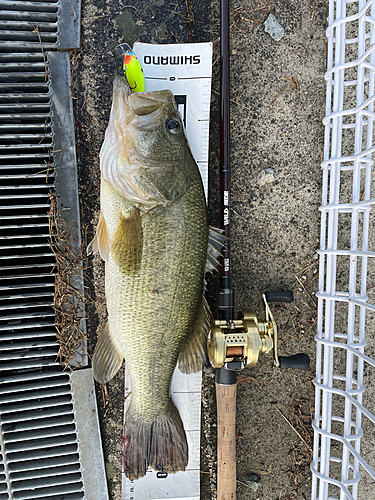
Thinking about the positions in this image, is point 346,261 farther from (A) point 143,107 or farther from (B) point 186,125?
(A) point 143,107

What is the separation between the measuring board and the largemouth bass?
1.39 feet

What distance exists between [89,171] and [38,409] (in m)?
1.68

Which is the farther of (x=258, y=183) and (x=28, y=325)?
(x=258, y=183)

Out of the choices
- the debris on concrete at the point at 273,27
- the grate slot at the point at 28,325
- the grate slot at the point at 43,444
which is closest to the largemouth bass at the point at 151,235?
the grate slot at the point at 28,325

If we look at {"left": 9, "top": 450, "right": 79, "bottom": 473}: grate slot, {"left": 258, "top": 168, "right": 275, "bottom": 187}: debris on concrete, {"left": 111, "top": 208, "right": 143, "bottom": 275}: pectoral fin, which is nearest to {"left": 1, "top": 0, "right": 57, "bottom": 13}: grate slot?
{"left": 111, "top": 208, "right": 143, "bottom": 275}: pectoral fin

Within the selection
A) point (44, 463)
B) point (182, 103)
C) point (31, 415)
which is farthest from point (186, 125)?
point (44, 463)

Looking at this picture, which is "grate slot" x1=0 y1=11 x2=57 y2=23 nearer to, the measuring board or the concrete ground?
the concrete ground

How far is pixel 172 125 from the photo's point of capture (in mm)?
1664

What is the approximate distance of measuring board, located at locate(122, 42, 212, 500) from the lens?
6.86 ft

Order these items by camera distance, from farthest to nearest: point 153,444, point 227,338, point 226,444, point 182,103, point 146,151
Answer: point 182,103
point 226,444
point 153,444
point 227,338
point 146,151

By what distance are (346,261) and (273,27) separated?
5.64 ft

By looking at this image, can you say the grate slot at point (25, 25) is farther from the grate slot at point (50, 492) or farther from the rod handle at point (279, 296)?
Result: the grate slot at point (50, 492)

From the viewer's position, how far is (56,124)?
6.85 feet

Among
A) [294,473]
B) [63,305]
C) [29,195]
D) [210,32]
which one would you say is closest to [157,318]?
[63,305]
